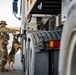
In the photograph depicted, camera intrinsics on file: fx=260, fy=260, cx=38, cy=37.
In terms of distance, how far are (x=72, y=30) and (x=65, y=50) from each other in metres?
0.20

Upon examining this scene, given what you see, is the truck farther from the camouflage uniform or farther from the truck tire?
the camouflage uniform

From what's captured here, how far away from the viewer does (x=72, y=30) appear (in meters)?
1.69

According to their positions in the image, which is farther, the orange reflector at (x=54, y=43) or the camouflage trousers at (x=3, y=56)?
the camouflage trousers at (x=3, y=56)

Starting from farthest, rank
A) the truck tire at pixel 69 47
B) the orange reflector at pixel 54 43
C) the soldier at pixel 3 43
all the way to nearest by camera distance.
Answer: the soldier at pixel 3 43
the orange reflector at pixel 54 43
the truck tire at pixel 69 47

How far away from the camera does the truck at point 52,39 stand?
5.82 ft

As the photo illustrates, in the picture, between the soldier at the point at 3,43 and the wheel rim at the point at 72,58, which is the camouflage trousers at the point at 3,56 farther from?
the wheel rim at the point at 72,58

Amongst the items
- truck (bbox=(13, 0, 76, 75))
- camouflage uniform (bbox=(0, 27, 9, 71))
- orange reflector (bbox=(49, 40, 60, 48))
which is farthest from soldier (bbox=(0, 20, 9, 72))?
orange reflector (bbox=(49, 40, 60, 48))

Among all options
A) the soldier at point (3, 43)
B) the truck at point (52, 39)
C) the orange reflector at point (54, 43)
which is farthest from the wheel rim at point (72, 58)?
the soldier at point (3, 43)

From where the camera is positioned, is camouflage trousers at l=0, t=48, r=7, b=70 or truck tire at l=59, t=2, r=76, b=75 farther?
camouflage trousers at l=0, t=48, r=7, b=70

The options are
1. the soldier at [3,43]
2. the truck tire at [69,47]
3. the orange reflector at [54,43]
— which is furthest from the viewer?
the soldier at [3,43]

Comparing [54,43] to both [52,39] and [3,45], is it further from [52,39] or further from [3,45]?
[3,45]

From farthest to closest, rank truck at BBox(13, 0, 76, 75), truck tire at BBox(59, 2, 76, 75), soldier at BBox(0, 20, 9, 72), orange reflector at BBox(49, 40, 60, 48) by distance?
soldier at BBox(0, 20, 9, 72) < orange reflector at BBox(49, 40, 60, 48) < truck at BBox(13, 0, 76, 75) < truck tire at BBox(59, 2, 76, 75)

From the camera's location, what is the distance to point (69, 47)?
179cm

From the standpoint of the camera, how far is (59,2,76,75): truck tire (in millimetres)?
1674
